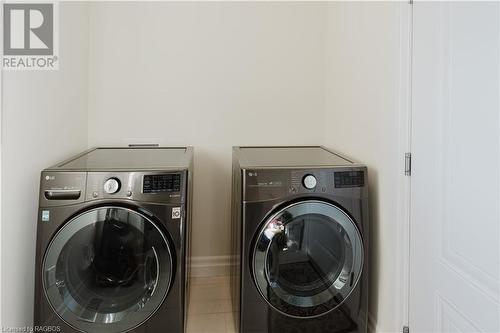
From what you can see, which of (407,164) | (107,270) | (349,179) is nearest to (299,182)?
(349,179)

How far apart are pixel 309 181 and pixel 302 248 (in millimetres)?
322

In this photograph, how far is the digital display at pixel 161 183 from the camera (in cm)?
153

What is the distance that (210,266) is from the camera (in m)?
2.55

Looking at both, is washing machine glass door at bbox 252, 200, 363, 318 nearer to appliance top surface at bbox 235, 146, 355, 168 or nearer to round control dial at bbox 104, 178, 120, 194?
appliance top surface at bbox 235, 146, 355, 168

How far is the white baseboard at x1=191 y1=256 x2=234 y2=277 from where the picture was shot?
2.54m

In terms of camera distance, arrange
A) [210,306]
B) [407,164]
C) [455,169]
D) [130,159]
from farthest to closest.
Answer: [210,306], [130,159], [407,164], [455,169]

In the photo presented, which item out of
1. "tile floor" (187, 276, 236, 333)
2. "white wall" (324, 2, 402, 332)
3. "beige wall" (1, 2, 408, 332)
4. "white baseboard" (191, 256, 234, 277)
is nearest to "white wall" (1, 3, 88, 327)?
"beige wall" (1, 2, 408, 332)

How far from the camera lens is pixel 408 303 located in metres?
1.52

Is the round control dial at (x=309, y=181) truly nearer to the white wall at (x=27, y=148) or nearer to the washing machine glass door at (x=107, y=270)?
the washing machine glass door at (x=107, y=270)

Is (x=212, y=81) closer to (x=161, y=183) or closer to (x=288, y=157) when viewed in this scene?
(x=288, y=157)

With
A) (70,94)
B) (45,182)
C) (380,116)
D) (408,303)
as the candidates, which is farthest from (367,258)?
Answer: (70,94)

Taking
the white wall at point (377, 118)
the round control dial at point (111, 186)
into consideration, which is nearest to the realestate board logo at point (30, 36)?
the round control dial at point (111, 186)

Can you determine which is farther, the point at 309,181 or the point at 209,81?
the point at 209,81

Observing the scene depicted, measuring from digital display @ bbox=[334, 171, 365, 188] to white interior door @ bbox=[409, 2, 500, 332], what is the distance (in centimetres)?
27
